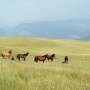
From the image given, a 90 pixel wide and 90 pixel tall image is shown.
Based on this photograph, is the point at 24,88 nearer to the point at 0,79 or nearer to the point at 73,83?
the point at 0,79

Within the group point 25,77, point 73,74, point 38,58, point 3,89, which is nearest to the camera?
point 3,89

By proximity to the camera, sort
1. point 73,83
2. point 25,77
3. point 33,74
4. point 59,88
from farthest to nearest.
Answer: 1. point 33,74
2. point 25,77
3. point 73,83
4. point 59,88

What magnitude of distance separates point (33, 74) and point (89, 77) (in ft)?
8.63

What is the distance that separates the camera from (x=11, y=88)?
7.02 metres

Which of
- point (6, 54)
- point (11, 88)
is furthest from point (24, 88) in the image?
point (6, 54)

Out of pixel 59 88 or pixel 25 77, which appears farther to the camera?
pixel 25 77

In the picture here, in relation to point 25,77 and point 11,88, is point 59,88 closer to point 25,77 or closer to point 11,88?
point 11,88

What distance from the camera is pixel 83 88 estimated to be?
27.0 ft

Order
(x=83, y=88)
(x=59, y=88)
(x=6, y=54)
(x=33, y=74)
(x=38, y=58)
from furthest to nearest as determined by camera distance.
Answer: (x=6, y=54)
(x=38, y=58)
(x=33, y=74)
(x=83, y=88)
(x=59, y=88)

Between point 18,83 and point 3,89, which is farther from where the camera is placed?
point 18,83

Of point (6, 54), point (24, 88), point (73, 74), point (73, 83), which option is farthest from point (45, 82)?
point (6, 54)

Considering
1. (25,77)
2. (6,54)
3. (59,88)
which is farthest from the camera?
(6,54)

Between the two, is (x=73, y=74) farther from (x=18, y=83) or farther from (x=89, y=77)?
(x=18, y=83)

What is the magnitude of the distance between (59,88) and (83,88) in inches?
44.4
